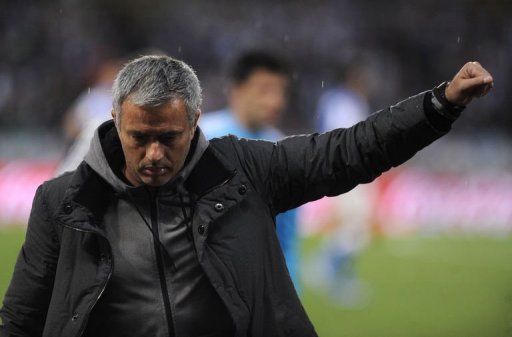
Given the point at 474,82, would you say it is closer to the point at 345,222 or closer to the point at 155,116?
the point at 155,116

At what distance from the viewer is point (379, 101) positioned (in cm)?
1706

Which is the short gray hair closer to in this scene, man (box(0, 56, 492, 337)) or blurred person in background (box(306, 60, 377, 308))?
man (box(0, 56, 492, 337))

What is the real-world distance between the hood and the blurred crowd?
1353 centimetres

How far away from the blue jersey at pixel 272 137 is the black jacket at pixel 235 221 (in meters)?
2.05

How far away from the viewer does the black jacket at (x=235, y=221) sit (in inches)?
96.7

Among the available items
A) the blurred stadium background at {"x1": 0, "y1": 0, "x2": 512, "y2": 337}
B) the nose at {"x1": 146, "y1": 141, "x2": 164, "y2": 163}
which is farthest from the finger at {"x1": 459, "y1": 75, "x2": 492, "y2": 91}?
the blurred stadium background at {"x1": 0, "y1": 0, "x2": 512, "y2": 337}

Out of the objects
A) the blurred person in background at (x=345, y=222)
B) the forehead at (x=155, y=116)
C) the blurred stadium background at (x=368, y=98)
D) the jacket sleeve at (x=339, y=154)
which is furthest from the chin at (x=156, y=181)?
the blurred person in background at (x=345, y=222)

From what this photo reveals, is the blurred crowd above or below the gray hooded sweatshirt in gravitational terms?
above

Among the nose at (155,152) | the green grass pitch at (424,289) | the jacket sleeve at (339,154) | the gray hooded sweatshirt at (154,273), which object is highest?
the green grass pitch at (424,289)

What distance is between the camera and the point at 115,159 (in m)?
2.62

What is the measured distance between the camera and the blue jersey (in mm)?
4711

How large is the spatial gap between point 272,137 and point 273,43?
12962mm

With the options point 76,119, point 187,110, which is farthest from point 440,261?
point 187,110

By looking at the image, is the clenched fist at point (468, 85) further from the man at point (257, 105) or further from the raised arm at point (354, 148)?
the man at point (257, 105)
